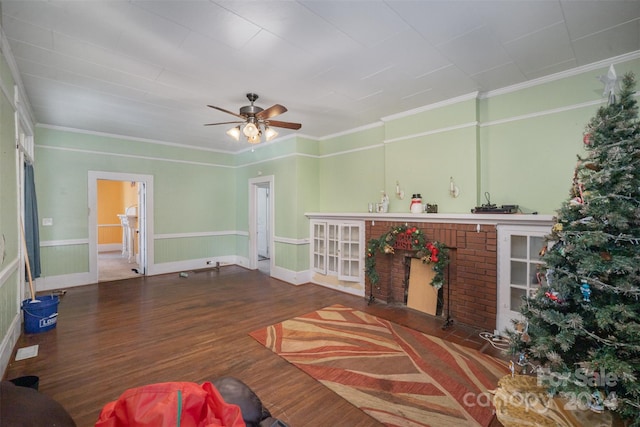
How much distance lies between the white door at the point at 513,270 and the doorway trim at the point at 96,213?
6354mm

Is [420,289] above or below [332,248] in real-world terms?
below

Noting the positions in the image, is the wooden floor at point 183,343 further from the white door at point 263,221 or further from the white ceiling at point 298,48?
the white door at point 263,221

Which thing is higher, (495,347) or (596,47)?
(596,47)

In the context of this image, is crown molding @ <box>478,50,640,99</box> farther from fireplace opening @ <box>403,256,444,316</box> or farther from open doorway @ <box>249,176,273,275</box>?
open doorway @ <box>249,176,273,275</box>

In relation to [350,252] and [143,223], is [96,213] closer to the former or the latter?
[143,223]

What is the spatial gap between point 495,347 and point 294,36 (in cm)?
365

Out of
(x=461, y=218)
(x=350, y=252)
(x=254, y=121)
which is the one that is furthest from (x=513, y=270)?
(x=254, y=121)

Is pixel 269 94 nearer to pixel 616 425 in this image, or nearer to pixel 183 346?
pixel 183 346

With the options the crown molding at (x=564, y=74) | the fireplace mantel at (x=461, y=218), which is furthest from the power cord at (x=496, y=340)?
the crown molding at (x=564, y=74)

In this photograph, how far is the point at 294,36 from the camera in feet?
8.04

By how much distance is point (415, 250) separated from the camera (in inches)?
159

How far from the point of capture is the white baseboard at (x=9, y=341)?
97.3 inches

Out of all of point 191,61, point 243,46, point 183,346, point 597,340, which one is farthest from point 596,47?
point 183,346

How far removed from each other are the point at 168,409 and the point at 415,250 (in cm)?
365
